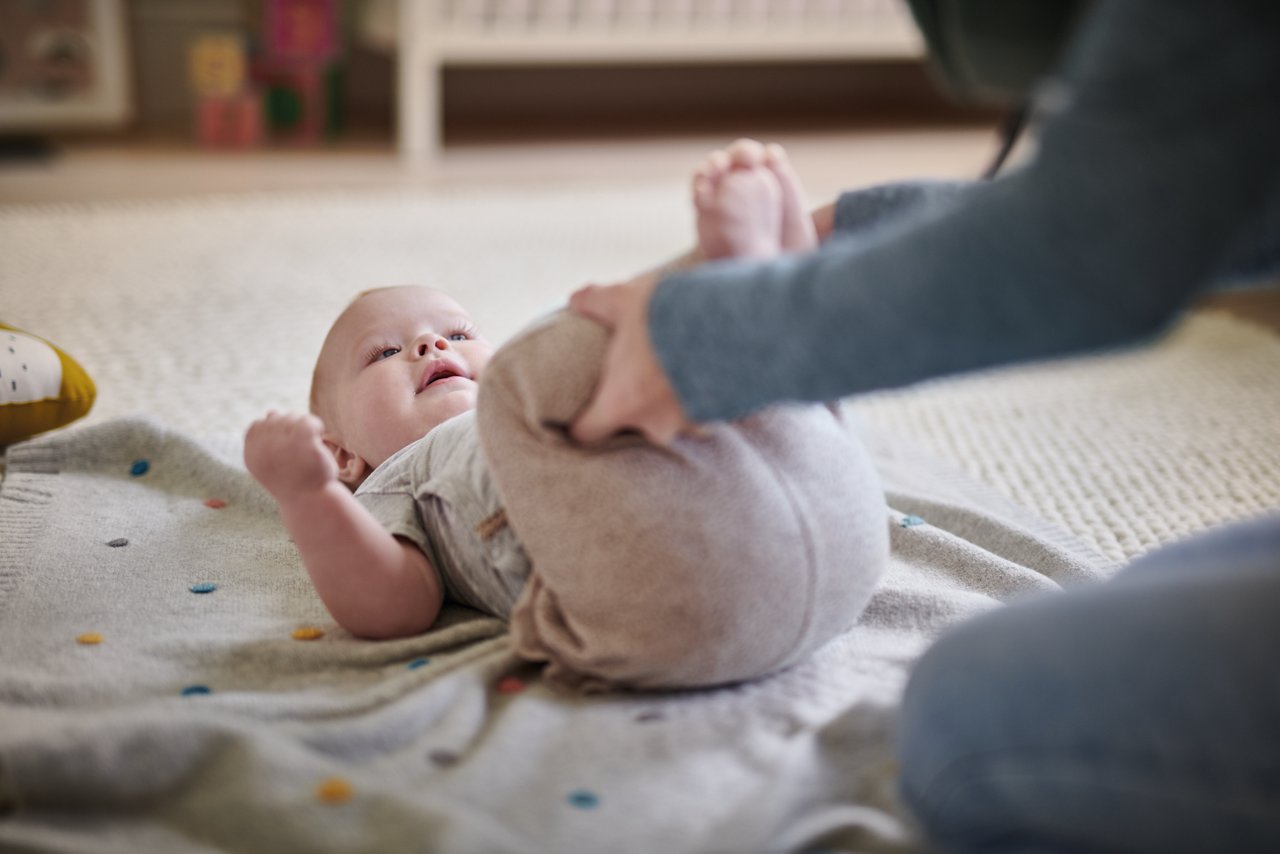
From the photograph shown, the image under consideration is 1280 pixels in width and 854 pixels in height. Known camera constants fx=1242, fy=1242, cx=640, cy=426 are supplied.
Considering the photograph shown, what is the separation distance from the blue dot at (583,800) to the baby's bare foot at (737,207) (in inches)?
11.4

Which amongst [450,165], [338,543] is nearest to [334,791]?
[338,543]

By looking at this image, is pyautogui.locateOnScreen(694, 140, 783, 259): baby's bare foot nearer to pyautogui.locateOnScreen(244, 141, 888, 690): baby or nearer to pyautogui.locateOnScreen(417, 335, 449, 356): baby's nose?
pyautogui.locateOnScreen(244, 141, 888, 690): baby

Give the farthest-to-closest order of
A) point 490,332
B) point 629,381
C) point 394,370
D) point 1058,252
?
point 490,332 < point 394,370 < point 629,381 < point 1058,252

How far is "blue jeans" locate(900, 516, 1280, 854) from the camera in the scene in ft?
1.61

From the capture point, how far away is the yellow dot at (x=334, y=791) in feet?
1.98

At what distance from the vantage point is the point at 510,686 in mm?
734

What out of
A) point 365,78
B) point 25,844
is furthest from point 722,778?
point 365,78

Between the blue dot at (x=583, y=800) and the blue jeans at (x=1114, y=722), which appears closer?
the blue jeans at (x=1114, y=722)

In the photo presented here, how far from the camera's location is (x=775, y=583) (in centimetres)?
70

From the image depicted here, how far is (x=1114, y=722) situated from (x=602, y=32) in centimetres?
235

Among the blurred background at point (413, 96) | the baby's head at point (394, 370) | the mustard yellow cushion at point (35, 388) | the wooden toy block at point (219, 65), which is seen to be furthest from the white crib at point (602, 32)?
the baby's head at point (394, 370)

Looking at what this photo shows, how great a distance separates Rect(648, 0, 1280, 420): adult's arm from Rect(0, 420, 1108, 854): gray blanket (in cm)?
21

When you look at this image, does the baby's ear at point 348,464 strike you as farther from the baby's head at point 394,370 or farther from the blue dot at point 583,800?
the blue dot at point 583,800

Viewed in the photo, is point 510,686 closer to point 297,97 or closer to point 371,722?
point 371,722
